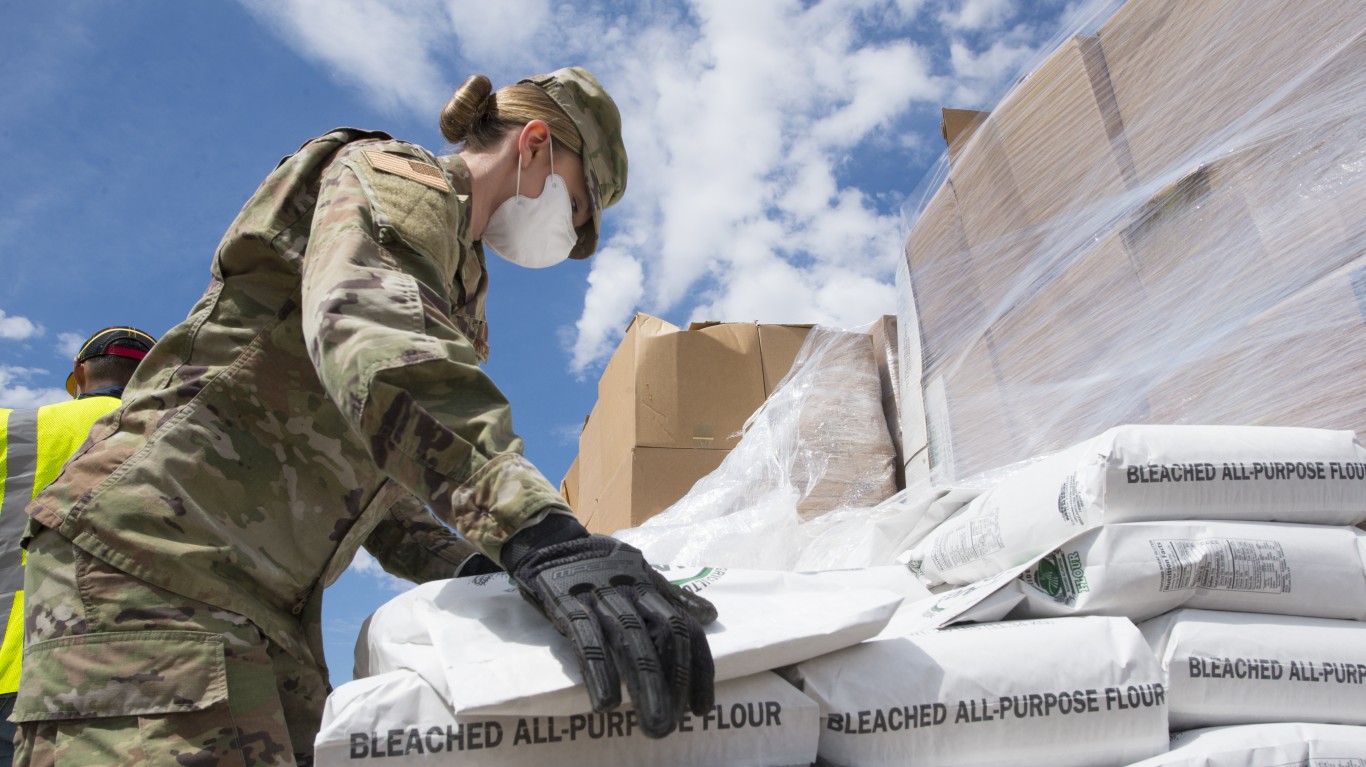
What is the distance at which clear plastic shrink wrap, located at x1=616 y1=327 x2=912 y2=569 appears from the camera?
1828mm

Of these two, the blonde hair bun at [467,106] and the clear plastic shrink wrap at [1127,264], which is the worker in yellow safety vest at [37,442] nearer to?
the blonde hair bun at [467,106]

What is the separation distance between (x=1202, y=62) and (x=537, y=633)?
4.50ft

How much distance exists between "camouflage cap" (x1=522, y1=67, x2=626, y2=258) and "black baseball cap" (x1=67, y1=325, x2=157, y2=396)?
107cm

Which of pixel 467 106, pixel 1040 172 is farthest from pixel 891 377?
pixel 467 106

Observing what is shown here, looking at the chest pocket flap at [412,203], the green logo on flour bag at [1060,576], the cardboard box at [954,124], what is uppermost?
the cardboard box at [954,124]

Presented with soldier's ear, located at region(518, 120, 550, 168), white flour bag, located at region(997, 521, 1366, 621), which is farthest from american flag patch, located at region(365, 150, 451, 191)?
white flour bag, located at region(997, 521, 1366, 621)

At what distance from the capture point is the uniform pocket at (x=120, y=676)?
73 cm

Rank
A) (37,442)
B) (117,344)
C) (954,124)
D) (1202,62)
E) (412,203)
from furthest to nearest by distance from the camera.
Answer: (954,124), (117,344), (37,442), (1202,62), (412,203)

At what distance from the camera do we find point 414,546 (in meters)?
1.10

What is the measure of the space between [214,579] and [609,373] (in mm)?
2143

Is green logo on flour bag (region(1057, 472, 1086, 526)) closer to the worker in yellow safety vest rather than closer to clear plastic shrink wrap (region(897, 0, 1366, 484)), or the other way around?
clear plastic shrink wrap (region(897, 0, 1366, 484))

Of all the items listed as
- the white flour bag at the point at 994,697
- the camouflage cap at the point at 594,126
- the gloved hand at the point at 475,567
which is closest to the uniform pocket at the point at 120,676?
the gloved hand at the point at 475,567

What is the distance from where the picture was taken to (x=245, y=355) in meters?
0.85

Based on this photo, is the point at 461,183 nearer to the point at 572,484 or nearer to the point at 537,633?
the point at 537,633
